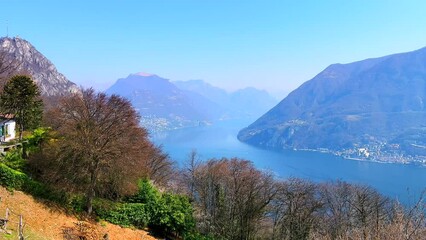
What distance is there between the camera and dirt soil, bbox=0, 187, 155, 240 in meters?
17.4

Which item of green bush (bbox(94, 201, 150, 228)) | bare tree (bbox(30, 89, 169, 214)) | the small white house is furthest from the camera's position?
the small white house

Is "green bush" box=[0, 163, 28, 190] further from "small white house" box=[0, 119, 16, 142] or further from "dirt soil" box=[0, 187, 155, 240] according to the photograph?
"small white house" box=[0, 119, 16, 142]

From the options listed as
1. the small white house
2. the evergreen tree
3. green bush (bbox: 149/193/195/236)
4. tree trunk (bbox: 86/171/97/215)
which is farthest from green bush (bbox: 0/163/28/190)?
the small white house

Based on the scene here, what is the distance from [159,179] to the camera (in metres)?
47.1

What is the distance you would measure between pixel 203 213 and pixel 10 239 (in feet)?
84.8

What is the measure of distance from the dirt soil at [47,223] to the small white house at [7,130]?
1485 centimetres

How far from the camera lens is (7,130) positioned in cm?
3428

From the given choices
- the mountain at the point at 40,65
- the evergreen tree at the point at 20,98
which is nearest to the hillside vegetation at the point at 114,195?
the evergreen tree at the point at 20,98

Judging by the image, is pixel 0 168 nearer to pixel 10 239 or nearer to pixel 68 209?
pixel 68 209

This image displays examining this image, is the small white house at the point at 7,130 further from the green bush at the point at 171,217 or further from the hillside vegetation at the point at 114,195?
the green bush at the point at 171,217

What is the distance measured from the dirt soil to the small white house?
14.9 metres

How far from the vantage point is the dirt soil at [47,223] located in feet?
56.9

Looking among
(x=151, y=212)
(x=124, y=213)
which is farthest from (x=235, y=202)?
(x=124, y=213)

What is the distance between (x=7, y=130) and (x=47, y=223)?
19480 mm
